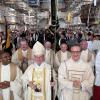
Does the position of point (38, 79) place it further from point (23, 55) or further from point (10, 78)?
point (23, 55)

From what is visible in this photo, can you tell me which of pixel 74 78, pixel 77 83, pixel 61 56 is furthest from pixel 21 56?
pixel 77 83

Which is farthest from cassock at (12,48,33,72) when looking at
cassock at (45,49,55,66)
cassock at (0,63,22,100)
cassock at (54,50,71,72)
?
cassock at (0,63,22,100)

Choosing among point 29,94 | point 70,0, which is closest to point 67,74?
point 29,94

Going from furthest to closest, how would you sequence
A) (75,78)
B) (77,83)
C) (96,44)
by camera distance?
1. (96,44)
2. (75,78)
3. (77,83)

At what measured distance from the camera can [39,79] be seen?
23.7 feet

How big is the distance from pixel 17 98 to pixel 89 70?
1.58 meters

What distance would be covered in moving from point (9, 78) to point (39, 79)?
2.08 feet

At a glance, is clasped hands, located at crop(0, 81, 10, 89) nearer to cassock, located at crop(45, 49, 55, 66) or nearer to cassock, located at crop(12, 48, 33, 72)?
cassock, located at crop(45, 49, 55, 66)

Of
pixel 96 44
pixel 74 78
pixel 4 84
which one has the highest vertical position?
pixel 74 78

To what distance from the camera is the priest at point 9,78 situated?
7.34 meters

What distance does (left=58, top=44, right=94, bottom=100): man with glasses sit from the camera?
6989 millimetres

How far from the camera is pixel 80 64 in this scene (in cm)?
711

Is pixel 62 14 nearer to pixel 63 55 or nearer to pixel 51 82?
pixel 63 55

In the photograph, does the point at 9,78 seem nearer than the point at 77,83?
Answer: No
